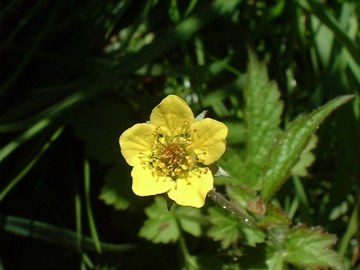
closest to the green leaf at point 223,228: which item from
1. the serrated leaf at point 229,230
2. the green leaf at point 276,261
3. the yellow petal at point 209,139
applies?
the serrated leaf at point 229,230

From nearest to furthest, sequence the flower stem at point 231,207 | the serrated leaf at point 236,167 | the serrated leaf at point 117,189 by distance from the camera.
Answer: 1. the flower stem at point 231,207
2. the serrated leaf at point 236,167
3. the serrated leaf at point 117,189

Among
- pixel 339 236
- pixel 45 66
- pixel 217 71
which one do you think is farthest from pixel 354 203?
pixel 45 66

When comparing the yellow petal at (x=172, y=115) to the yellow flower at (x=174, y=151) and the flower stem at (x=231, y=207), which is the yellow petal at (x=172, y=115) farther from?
the flower stem at (x=231, y=207)

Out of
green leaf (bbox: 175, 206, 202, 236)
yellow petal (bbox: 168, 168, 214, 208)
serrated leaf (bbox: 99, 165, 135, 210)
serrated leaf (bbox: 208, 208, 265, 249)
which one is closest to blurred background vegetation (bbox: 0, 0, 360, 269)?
serrated leaf (bbox: 99, 165, 135, 210)

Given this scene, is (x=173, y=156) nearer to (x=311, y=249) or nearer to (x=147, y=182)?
(x=147, y=182)

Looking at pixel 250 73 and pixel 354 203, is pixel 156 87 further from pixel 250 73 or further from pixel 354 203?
pixel 354 203

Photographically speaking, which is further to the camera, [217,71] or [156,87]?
[156,87]
